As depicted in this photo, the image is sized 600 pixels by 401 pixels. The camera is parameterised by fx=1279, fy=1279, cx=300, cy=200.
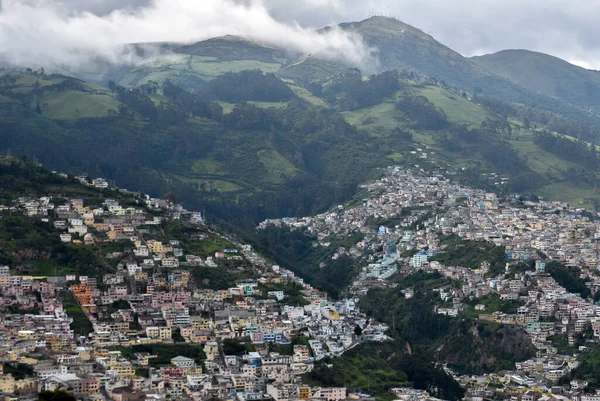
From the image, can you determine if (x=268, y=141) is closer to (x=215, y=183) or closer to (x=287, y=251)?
(x=215, y=183)

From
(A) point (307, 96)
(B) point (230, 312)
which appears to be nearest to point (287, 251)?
(B) point (230, 312)

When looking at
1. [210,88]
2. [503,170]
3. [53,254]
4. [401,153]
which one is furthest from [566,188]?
[53,254]

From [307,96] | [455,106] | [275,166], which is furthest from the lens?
[307,96]

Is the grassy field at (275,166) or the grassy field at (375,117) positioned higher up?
the grassy field at (375,117)

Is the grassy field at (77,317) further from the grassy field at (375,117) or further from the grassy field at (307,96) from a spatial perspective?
the grassy field at (307,96)

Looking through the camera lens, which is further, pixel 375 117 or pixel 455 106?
pixel 455 106

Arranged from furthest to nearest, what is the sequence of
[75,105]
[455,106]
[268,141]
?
[455,106]
[268,141]
[75,105]

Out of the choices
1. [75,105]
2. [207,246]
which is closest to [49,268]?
[207,246]

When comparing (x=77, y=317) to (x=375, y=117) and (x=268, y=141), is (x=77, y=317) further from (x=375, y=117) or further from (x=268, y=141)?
(x=375, y=117)

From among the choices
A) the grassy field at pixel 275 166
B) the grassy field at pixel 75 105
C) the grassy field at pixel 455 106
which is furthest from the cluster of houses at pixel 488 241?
the grassy field at pixel 455 106

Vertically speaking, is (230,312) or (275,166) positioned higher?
(275,166)

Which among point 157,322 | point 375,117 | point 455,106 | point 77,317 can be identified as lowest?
point 157,322

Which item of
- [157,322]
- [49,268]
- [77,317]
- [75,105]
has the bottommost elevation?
[157,322]
